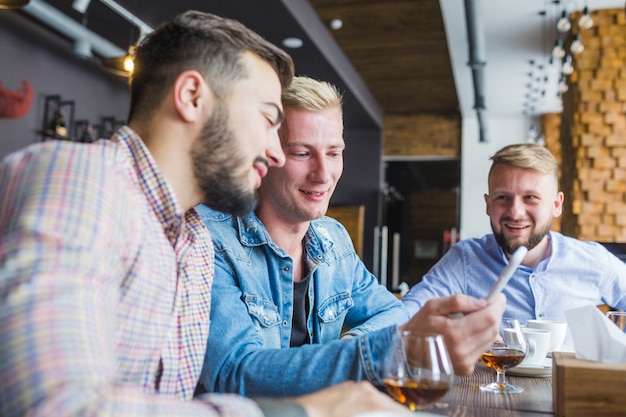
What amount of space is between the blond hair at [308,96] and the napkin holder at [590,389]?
908mm

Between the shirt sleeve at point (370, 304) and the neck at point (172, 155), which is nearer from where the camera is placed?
the neck at point (172, 155)

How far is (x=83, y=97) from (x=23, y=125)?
0.85m

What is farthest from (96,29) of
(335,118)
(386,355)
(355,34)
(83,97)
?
(386,355)

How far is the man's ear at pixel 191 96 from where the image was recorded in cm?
98

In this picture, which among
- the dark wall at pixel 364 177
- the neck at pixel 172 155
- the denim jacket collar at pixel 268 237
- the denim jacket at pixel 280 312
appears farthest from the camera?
the dark wall at pixel 364 177

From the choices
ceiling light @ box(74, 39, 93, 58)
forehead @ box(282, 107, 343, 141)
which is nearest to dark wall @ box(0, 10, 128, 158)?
ceiling light @ box(74, 39, 93, 58)

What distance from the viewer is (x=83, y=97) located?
5.93 meters

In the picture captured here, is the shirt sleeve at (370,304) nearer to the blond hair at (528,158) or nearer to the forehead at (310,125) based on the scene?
the forehead at (310,125)

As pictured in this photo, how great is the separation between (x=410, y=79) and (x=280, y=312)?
618 cm

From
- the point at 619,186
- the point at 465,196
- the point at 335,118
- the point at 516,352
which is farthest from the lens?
the point at 465,196

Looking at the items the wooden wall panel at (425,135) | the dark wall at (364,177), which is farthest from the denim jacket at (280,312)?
the wooden wall panel at (425,135)

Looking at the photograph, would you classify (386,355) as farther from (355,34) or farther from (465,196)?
(465,196)

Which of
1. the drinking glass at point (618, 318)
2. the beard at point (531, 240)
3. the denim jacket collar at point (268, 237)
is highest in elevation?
the beard at point (531, 240)

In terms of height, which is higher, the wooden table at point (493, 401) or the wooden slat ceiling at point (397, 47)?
→ the wooden slat ceiling at point (397, 47)
